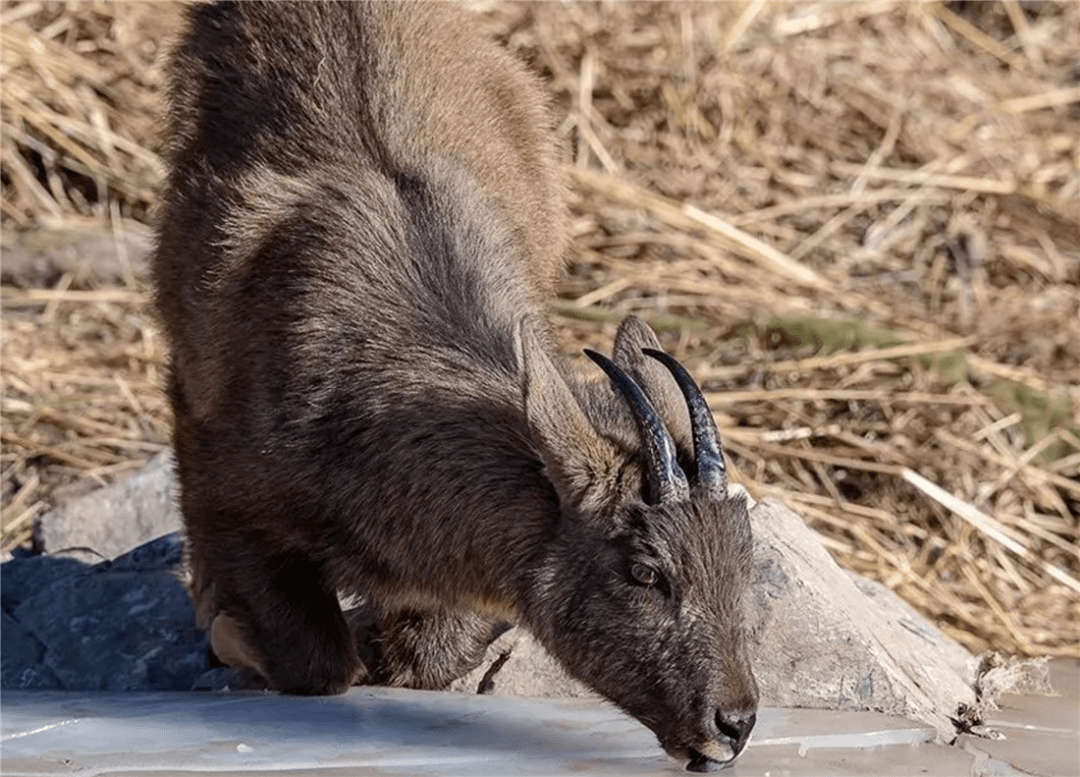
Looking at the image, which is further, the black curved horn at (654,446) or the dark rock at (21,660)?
the dark rock at (21,660)

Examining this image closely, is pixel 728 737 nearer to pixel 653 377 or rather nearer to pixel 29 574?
pixel 653 377

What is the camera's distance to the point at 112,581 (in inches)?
230

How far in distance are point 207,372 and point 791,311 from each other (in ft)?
12.6

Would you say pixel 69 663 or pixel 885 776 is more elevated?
pixel 885 776

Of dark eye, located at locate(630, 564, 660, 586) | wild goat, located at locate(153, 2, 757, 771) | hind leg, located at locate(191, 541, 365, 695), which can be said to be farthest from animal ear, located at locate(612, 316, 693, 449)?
hind leg, located at locate(191, 541, 365, 695)

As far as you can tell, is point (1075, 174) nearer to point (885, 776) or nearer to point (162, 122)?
point (162, 122)

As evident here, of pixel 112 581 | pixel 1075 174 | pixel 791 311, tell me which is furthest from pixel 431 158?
pixel 1075 174

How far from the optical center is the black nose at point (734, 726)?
13.6 ft

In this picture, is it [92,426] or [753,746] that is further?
[92,426]

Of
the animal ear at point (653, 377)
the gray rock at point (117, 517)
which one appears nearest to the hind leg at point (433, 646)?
the animal ear at point (653, 377)

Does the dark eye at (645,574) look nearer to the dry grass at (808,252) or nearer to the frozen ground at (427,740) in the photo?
the frozen ground at (427,740)

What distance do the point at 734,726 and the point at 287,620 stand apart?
1.35 m

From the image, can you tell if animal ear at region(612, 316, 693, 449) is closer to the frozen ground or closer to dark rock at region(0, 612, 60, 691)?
the frozen ground

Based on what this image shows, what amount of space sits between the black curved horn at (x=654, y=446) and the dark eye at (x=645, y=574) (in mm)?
152
